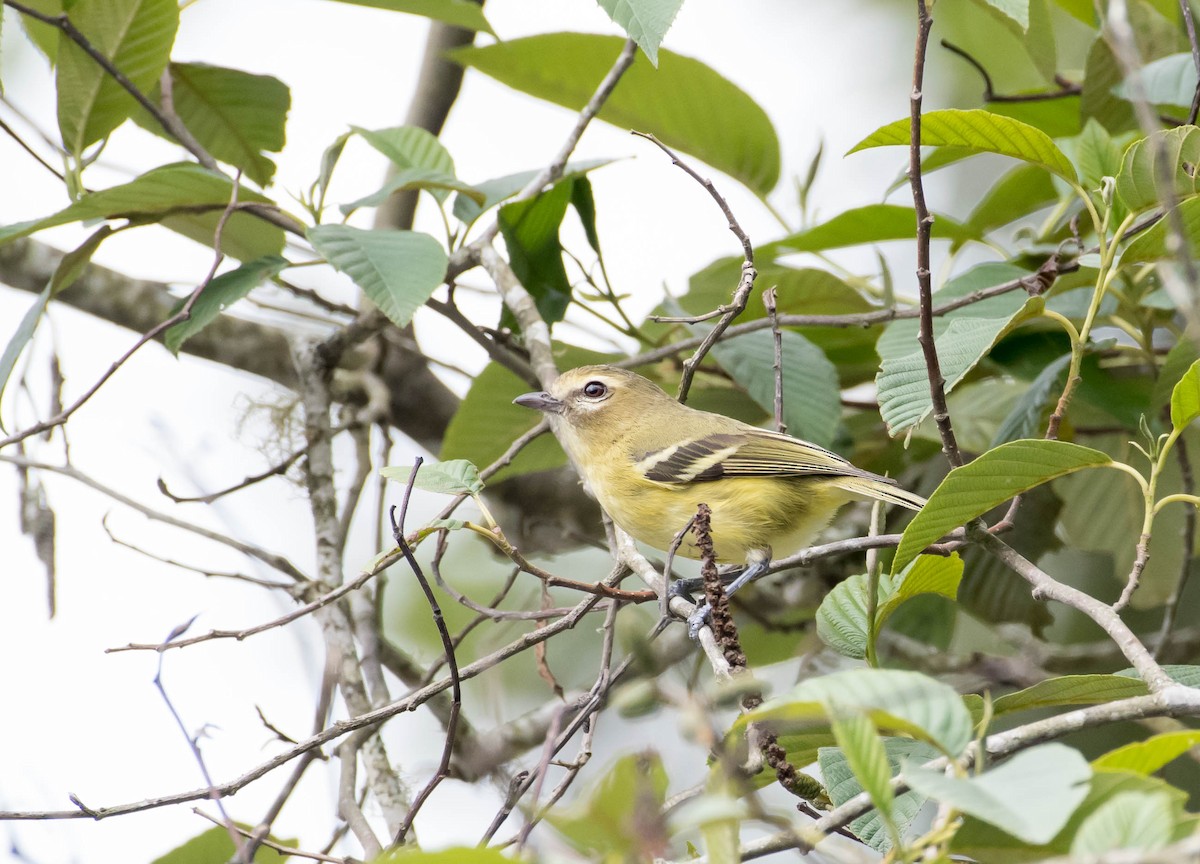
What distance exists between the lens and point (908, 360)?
95.7 inches

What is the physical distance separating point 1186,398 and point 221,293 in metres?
2.28

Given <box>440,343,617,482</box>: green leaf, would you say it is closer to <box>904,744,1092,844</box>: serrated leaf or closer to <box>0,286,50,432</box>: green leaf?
<box>0,286,50,432</box>: green leaf

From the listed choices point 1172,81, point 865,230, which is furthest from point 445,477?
point 1172,81

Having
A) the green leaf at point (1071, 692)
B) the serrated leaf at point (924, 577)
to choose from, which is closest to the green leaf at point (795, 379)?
the serrated leaf at point (924, 577)

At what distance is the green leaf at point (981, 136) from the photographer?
2227 millimetres

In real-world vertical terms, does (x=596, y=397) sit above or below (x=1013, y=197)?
above

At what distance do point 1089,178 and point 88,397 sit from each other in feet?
7.83

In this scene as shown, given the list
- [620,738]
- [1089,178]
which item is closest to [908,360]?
[1089,178]

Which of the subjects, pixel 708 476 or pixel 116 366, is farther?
pixel 708 476

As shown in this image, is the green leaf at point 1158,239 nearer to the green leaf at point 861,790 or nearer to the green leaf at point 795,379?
the green leaf at point 795,379

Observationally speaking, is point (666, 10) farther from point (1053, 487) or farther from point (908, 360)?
point (1053, 487)

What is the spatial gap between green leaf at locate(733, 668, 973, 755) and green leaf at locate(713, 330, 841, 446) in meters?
1.81

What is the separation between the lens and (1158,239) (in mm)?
2273

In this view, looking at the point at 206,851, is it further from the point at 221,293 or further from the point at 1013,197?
the point at 1013,197
